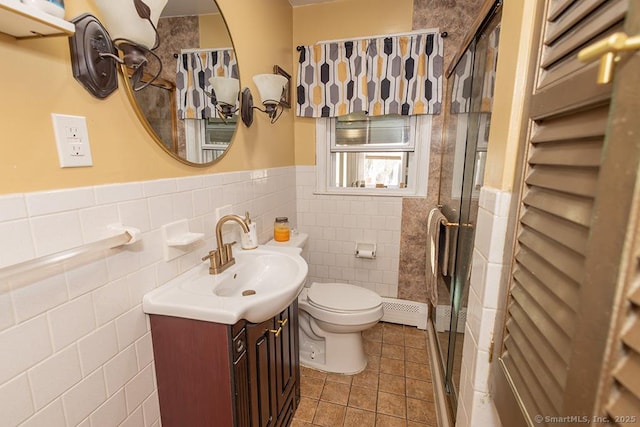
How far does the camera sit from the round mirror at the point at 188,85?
1.05m

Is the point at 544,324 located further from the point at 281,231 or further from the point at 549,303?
the point at 281,231

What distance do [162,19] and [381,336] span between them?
231 cm

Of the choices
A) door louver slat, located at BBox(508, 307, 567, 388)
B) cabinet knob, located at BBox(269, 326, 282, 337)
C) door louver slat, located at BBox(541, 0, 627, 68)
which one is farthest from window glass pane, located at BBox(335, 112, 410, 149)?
door louver slat, located at BBox(508, 307, 567, 388)

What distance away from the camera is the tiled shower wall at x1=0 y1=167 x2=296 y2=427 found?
666mm

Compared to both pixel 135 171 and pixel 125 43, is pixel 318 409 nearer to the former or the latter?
pixel 135 171

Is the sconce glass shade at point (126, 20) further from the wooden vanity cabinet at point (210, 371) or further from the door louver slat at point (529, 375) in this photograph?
the door louver slat at point (529, 375)

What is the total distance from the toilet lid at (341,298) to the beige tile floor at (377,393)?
1.54 ft

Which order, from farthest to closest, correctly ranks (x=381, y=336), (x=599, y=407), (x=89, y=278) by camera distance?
(x=381, y=336)
(x=89, y=278)
(x=599, y=407)

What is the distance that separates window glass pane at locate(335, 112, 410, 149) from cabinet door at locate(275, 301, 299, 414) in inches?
56.0

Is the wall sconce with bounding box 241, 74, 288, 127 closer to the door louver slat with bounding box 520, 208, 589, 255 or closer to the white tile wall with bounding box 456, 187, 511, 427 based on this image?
the white tile wall with bounding box 456, 187, 511, 427

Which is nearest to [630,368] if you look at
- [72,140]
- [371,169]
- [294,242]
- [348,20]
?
[72,140]

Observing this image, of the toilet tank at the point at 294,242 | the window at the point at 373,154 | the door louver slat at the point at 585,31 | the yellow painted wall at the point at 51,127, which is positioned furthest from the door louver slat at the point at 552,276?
the window at the point at 373,154

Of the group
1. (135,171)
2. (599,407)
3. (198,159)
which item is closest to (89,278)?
(135,171)

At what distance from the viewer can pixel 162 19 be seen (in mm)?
1038
